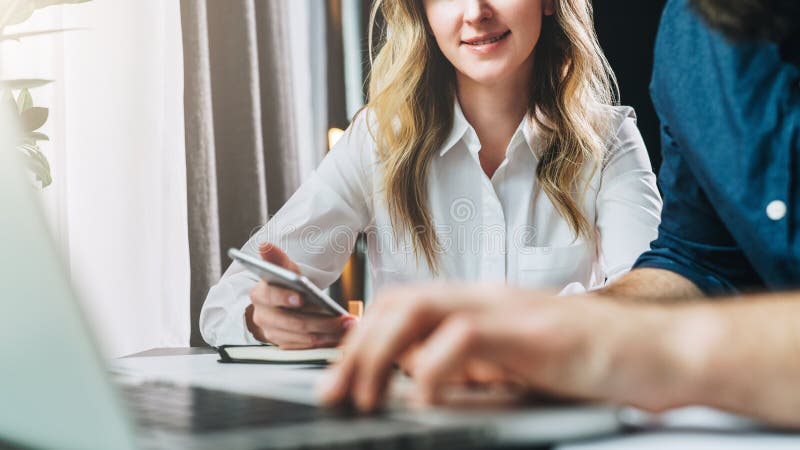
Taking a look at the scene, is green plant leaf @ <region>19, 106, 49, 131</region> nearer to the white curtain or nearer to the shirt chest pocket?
the white curtain

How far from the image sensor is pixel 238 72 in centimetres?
239

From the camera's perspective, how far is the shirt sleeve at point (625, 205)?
4.47ft

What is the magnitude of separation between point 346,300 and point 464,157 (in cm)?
124

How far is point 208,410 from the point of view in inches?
14.7

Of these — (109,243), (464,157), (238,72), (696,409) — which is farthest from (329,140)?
(696,409)

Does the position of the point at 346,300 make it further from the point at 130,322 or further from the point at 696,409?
the point at 696,409

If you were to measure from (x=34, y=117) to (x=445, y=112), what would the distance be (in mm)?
911

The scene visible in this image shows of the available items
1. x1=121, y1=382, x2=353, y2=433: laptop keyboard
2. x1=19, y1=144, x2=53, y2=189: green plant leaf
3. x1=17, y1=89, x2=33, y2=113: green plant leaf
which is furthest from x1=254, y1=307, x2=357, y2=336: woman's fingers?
x1=17, y1=89, x2=33, y2=113: green plant leaf

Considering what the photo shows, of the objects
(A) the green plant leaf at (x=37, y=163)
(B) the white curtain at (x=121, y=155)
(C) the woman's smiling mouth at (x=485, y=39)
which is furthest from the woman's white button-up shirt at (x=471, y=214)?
(B) the white curtain at (x=121, y=155)

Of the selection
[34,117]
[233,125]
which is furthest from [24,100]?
[233,125]

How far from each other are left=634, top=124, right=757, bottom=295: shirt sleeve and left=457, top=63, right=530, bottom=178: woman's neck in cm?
77

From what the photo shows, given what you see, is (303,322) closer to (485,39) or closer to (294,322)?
(294,322)

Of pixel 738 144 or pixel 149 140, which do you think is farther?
pixel 149 140

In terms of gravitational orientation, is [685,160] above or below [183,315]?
above
